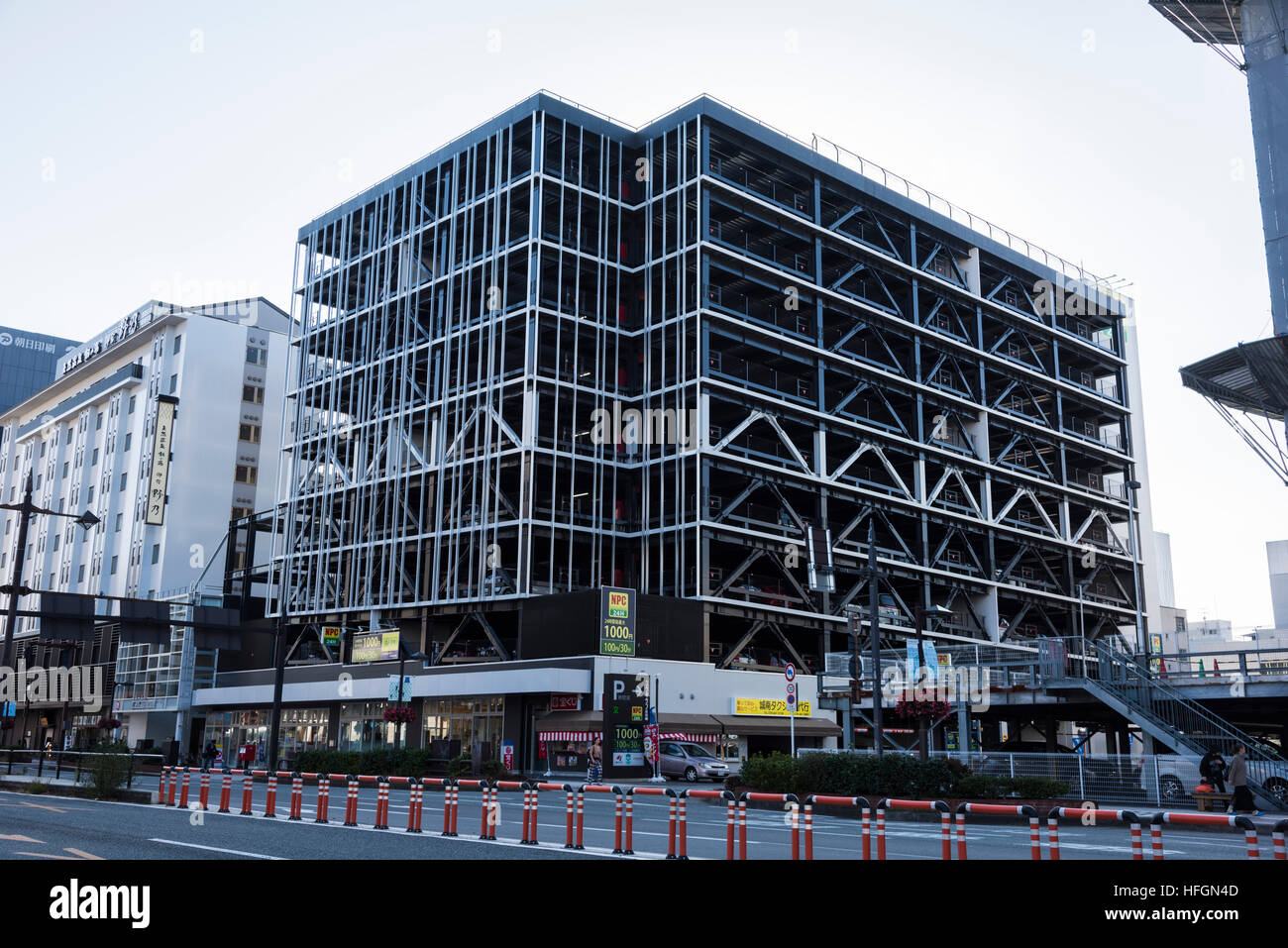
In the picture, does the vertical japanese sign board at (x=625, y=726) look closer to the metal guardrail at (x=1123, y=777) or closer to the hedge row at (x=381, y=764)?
the hedge row at (x=381, y=764)

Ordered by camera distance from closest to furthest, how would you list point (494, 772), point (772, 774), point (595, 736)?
point (772, 774), point (494, 772), point (595, 736)

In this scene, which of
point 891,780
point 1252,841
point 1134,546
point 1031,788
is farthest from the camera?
point 1134,546

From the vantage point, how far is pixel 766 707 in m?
57.0

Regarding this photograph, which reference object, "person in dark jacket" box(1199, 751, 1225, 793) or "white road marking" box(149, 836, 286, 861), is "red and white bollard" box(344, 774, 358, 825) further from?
"person in dark jacket" box(1199, 751, 1225, 793)

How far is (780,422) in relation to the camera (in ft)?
Answer: 213

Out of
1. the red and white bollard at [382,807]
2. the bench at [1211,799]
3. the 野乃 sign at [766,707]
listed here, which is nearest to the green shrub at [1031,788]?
the bench at [1211,799]

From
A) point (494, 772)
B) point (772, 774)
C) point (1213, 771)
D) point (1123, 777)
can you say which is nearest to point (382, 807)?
point (772, 774)

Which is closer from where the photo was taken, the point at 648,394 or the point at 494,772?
the point at 494,772

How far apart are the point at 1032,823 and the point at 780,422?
52.5m

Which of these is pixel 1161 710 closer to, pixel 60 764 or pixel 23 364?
pixel 60 764

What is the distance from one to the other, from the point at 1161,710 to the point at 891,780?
37.6 feet

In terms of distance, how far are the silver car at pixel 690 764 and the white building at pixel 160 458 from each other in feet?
138

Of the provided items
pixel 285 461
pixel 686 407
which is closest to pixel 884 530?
pixel 686 407

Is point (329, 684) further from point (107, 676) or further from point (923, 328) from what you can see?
point (923, 328)
